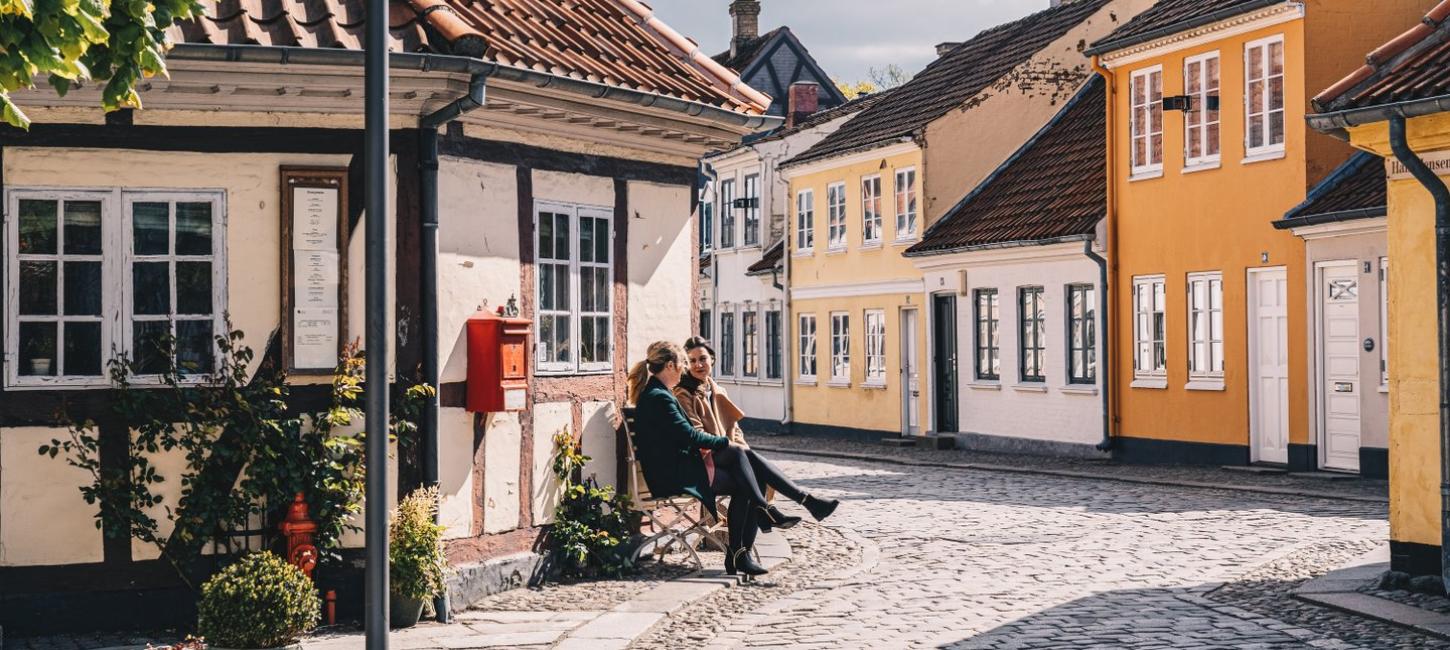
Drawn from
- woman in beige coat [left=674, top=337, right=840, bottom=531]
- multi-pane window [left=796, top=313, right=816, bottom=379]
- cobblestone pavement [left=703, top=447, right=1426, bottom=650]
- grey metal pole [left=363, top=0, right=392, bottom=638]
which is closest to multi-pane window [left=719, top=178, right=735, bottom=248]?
multi-pane window [left=796, top=313, right=816, bottom=379]

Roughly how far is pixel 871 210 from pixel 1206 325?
1028 centimetres

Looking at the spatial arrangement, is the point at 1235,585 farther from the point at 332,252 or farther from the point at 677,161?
the point at 332,252

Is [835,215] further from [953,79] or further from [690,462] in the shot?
[690,462]

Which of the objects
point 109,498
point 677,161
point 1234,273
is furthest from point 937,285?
point 109,498

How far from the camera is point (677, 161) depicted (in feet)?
47.0

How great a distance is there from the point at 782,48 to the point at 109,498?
1645 inches

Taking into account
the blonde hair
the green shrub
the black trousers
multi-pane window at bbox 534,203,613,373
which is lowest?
the green shrub

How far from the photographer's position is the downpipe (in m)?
11.4

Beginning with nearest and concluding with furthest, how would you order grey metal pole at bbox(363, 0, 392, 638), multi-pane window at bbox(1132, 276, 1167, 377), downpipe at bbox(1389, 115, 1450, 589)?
grey metal pole at bbox(363, 0, 392, 638), downpipe at bbox(1389, 115, 1450, 589), multi-pane window at bbox(1132, 276, 1167, 377)

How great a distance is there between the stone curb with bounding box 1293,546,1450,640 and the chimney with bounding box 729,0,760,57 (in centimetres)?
3986

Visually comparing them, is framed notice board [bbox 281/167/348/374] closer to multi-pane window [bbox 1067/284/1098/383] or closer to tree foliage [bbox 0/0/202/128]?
tree foliage [bbox 0/0/202/128]

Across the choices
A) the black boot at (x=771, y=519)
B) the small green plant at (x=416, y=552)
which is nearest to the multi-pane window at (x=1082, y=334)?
the black boot at (x=771, y=519)

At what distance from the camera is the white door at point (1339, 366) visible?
853 inches

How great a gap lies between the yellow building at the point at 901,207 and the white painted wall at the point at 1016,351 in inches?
26.8
